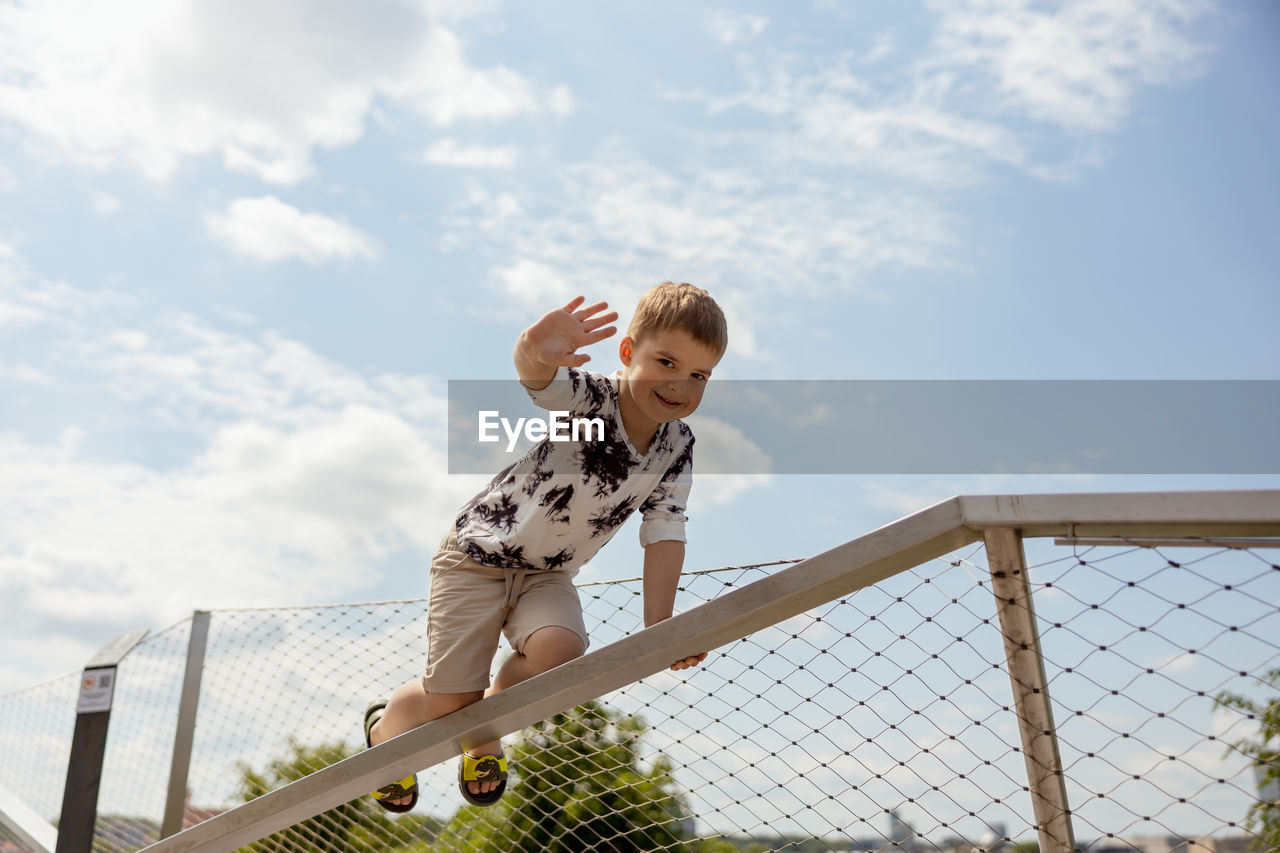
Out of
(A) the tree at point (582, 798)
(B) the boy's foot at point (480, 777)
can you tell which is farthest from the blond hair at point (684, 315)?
(A) the tree at point (582, 798)

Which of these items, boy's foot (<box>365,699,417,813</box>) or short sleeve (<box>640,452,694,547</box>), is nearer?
short sleeve (<box>640,452,694,547</box>)

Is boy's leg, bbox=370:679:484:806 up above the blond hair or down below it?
below

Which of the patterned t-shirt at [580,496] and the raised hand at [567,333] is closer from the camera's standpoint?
the raised hand at [567,333]

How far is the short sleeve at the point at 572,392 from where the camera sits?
1.97 meters

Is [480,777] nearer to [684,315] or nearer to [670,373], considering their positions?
[670,373]

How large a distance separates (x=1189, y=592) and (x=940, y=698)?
508 mm

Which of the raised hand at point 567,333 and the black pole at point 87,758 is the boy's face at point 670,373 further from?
Answer: the black pole at point 87,758

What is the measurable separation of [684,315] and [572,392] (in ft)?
0.94

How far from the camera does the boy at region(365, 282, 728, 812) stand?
6.57 feet

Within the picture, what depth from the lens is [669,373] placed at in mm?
1998

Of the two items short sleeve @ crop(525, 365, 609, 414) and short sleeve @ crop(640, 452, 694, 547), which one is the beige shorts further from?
short sleeve @ crop(525, 365, 609, 414)

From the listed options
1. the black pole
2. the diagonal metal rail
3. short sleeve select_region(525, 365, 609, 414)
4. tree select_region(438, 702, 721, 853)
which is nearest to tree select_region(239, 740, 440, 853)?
tree select_region(438, 702, 721, 853)

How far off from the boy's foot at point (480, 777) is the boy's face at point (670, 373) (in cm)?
88

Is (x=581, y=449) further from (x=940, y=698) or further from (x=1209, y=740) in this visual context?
(x=1209, y=740)
